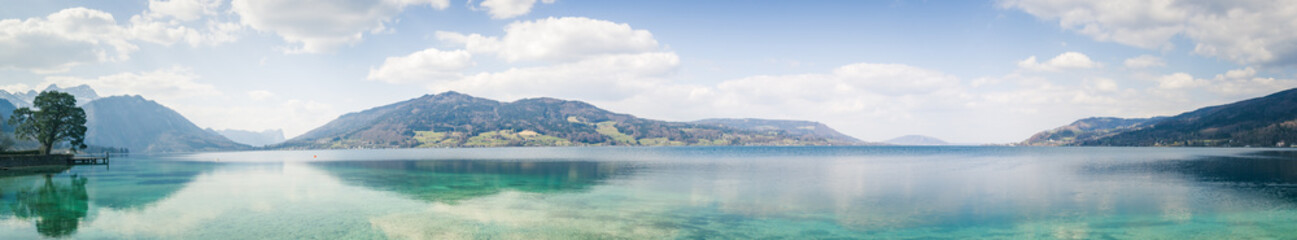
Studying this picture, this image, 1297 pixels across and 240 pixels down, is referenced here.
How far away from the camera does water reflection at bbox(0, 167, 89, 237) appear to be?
83.5 feet

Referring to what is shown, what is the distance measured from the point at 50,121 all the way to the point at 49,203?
63.0 m

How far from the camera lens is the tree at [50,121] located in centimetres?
7756

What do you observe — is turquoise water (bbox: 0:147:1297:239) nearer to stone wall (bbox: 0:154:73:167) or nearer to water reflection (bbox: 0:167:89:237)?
water reflection (bbox: 0:167:89:237)

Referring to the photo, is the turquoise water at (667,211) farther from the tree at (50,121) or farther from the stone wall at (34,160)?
the tree at (50,121)

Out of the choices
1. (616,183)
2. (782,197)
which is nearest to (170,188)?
(616,183)

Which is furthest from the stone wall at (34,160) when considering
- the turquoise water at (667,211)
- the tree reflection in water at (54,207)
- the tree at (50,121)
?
the turquoise water at (667,211)

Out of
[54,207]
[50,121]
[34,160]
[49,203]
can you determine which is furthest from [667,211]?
[50,121]

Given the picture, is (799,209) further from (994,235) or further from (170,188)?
(170,188)

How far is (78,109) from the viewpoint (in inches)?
3246

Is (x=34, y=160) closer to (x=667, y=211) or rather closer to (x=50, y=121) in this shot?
(x=50, y=121)

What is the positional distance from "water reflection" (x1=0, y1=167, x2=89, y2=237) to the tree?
113 feet

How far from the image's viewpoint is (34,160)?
244 ft

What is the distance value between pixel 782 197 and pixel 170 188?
4804 cm

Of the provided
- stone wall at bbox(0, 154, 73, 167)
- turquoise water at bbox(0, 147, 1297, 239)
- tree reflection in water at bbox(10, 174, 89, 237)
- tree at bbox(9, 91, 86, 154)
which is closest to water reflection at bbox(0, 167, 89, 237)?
tree reflection in water at bbox(10, 174, 89, 237)
